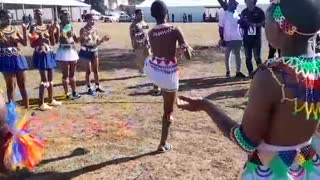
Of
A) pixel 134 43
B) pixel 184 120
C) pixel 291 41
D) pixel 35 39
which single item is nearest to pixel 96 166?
pixel 184 120

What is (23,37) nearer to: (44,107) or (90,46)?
(44,107)

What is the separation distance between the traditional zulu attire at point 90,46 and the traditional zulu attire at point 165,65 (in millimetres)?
3416

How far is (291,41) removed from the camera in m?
2.15

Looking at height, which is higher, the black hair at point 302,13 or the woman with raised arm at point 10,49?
the black hair at point 302,13

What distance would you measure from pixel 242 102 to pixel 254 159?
6079 mm

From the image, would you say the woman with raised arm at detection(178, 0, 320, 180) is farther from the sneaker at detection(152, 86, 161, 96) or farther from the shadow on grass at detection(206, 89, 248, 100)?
the sneaker at detection(152, 86, 161, 96)

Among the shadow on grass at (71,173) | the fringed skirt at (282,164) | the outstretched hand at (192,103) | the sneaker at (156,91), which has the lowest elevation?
the shadow on grass at (71,173)

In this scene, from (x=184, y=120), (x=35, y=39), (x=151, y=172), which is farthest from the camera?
(x=35, y=39)

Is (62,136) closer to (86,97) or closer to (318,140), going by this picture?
(86,97)

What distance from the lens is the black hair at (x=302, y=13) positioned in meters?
2.07

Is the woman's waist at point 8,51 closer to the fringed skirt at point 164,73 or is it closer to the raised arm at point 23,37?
the raised arm at point 23,37

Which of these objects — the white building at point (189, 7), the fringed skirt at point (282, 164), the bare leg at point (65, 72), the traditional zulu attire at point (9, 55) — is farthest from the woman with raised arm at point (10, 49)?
the white building at point (189, 7)

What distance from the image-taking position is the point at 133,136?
657 cm

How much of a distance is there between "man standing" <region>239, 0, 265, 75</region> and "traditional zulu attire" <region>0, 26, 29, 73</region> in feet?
17.4
